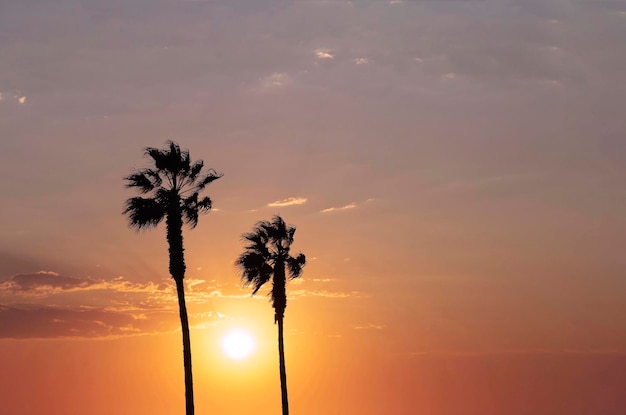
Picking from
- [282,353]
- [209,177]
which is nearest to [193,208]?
[209,177]

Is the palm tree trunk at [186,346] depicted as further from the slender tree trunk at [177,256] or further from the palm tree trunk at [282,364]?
the palm tree trunk at [282,364]

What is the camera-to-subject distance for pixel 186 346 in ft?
230

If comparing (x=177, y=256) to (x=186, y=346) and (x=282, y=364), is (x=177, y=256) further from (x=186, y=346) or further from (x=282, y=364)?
(x=282, y=364)

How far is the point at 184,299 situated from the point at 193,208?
6.52 m

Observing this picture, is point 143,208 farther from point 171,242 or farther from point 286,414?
point 286,414

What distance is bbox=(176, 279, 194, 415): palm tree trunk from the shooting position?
68.4 metres

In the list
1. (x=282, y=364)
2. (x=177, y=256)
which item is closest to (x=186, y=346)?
(x=177, y=256)

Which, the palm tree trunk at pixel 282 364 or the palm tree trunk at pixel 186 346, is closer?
the palm tree trunk at pixel 186 346

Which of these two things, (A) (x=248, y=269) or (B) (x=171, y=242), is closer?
(B) (x=171, y=242)

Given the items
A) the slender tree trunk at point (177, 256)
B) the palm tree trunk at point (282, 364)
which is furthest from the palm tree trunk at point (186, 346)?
the palm tree trunk at point (282, 364)

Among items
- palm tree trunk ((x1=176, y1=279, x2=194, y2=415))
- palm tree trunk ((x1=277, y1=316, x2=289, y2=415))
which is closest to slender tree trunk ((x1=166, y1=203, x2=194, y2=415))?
palm tree trunk ((x1=176, y1=279, x2=194, y2=415))

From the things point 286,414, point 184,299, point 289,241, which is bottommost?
point 286,414

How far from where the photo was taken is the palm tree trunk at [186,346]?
68.4 m

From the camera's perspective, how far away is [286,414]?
81.0 m
